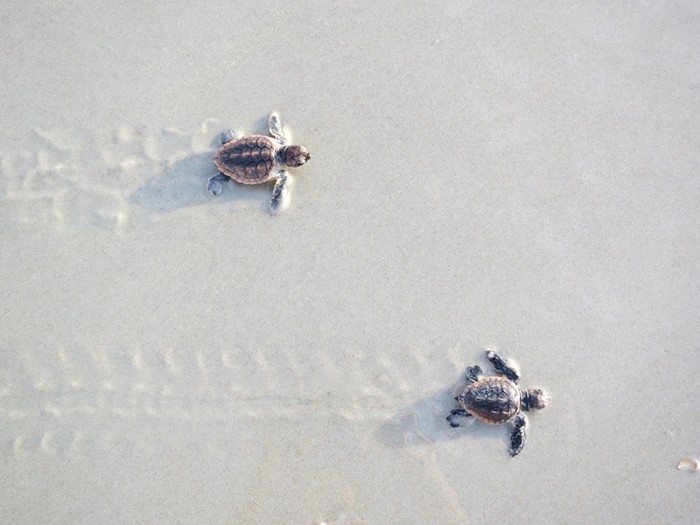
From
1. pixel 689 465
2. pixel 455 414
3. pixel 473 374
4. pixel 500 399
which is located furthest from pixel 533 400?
pixel 689 465

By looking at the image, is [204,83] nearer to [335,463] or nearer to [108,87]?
[108,87]

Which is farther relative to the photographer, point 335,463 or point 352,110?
point 352,110

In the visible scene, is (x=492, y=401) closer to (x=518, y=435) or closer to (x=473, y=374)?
(x=473, y=374)

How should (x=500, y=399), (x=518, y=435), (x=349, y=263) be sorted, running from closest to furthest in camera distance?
(x=500, y=399) < (x=518, y=435) < (x=349, y=263)

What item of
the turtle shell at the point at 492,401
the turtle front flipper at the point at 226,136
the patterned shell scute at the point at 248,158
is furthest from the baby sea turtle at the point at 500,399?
the turtle front flipper at the point at 226,136

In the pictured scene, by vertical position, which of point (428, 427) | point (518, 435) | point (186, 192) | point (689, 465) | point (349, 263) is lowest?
point (428, 427)

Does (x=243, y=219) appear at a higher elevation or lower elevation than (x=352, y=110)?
lower

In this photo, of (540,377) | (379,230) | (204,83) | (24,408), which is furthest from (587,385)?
(24,408)
